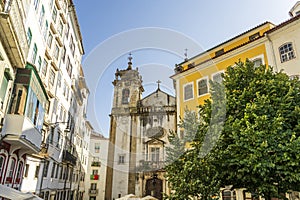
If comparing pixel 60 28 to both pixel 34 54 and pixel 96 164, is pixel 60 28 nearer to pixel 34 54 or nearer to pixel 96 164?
pixel 34 54

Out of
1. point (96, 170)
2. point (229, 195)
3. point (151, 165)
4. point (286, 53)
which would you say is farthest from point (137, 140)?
point (286, 53)

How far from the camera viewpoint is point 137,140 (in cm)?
2817

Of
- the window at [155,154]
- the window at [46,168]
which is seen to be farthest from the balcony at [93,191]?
the window at [46,168]

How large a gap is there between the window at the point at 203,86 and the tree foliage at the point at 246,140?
7764mm

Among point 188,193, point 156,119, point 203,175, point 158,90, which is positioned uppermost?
point 158,90

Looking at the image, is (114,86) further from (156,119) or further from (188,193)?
(188,193)

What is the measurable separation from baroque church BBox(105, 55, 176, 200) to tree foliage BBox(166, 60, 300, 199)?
1489 cm

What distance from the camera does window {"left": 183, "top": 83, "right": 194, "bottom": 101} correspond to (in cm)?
2091

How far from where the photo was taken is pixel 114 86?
32.3 meters

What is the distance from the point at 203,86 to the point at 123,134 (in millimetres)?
13100

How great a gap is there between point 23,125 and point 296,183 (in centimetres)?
1161

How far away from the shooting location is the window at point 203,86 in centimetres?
1971

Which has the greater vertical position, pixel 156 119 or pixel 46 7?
pixel 46 7

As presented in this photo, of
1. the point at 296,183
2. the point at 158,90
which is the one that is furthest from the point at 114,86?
the point at 296,183
